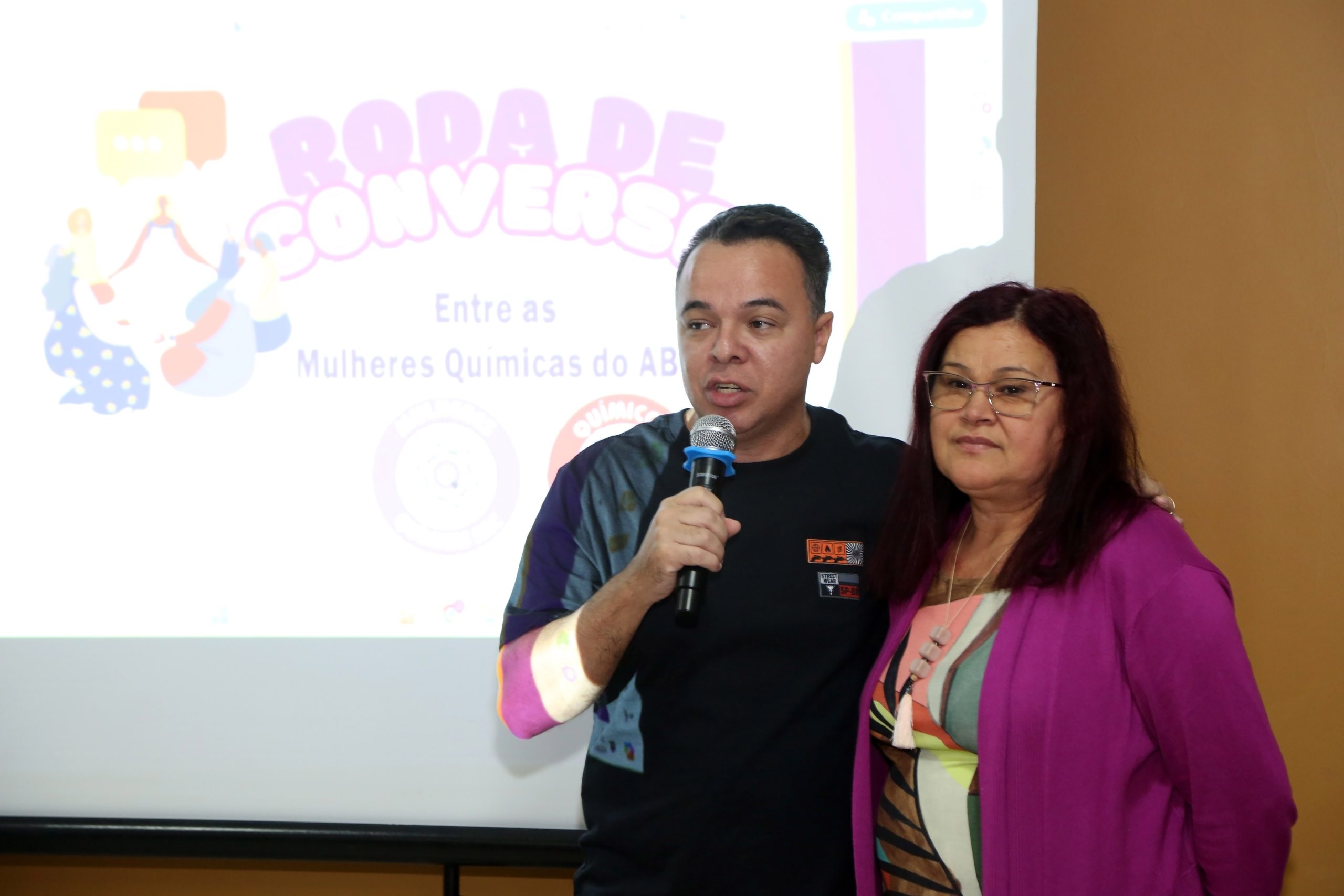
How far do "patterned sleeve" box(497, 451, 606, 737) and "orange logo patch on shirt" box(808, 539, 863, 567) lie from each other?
1.06 ft

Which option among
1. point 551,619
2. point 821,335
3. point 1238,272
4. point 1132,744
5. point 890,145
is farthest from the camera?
point 1238,272

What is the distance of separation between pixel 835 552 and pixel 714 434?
27 cm

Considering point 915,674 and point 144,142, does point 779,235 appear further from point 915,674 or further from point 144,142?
point 144,142

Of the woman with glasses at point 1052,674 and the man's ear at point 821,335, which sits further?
the man's ear at point 821,335

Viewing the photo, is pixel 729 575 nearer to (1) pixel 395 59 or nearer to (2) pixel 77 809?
(1) pixel 395 59

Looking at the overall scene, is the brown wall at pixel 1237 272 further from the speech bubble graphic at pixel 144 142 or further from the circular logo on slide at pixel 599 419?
the speech bubble graphic at pixel 144 142

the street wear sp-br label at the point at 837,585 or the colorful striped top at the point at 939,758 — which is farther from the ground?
the street wear sp-br label at the point at 837,585

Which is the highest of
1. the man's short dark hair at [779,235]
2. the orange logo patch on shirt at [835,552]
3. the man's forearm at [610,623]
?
the man's short dark hair at [779,235]

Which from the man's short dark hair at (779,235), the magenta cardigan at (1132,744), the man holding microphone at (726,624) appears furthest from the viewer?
the man's short dark hair at (779,235)

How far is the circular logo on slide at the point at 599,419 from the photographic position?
205 cm

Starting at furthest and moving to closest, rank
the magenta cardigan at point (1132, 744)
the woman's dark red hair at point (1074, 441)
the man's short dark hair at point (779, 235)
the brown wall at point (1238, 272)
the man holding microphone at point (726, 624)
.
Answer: the brown wall at point (1238, 272)
the man's short dark hair at point (779, 235)
the man holding microphone at point (726, 624)
the woman's dark red hair at point (1074, 441)
the magenta cardigan at point (1132, 744)

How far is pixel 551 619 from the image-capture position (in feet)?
4.62

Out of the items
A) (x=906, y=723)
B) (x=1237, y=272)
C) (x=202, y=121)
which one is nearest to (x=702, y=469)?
(x=906, y=723)

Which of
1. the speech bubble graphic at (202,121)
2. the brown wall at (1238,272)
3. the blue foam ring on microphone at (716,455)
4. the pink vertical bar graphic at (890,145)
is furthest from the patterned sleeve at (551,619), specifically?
the brown wall at (1238,272)
